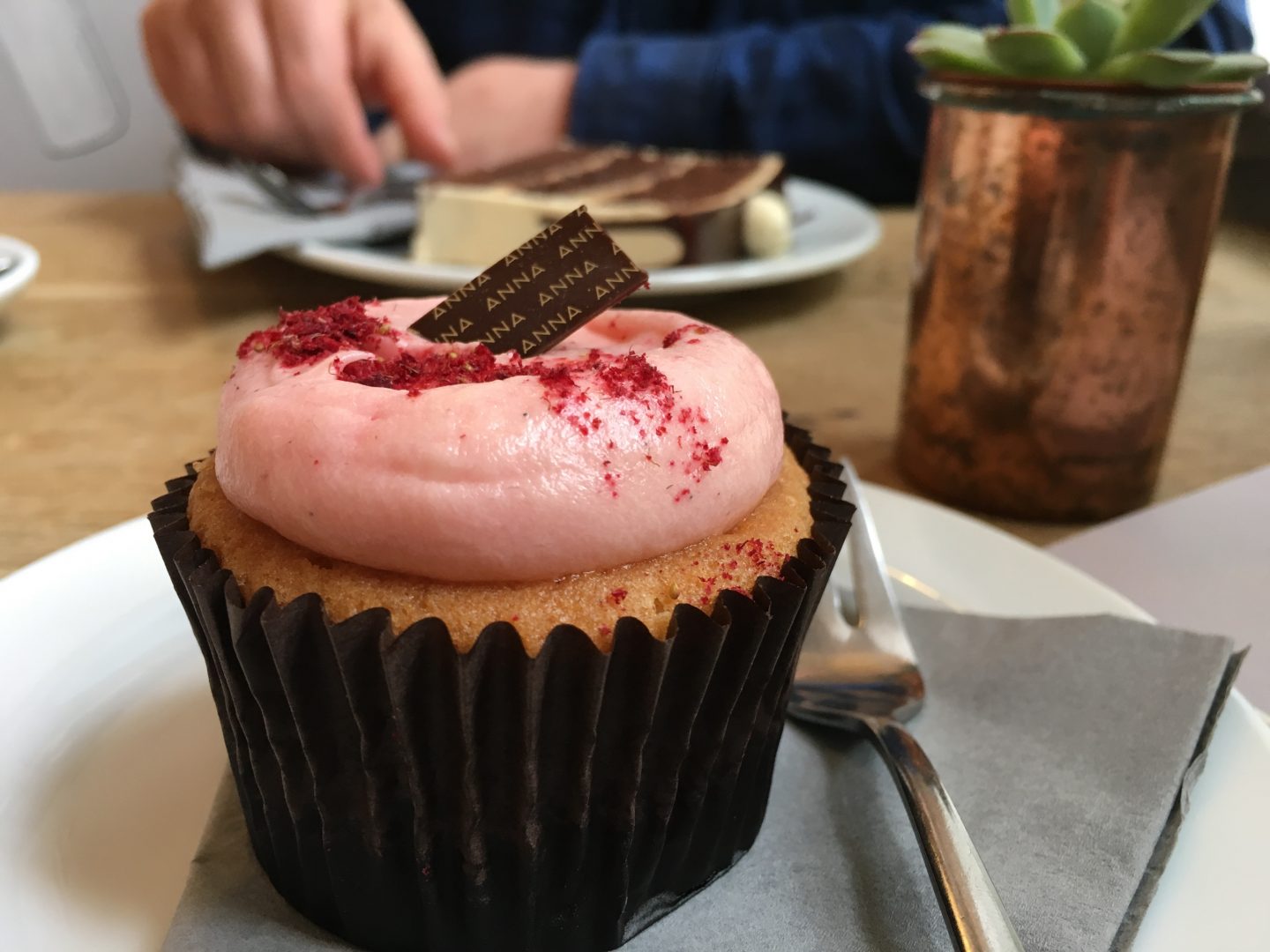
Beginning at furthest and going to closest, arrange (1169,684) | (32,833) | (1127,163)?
(1127,163) < (1169,684) < (32,833)

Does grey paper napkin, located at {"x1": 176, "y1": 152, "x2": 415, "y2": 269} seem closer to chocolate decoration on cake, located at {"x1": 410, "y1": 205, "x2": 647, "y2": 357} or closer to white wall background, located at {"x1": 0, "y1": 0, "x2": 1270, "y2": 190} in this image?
chocolate decoration on cake, located at {"x1": 410, "y1": 205, "x2": 647, "y2": 357}

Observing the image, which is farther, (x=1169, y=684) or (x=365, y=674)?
(x=1169, y=684)

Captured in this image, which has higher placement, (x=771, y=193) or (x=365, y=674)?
(x=365, y=674)

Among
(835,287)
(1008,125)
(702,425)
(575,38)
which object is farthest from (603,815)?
(575,38)

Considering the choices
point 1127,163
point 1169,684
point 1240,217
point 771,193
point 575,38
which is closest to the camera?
point 1169,684

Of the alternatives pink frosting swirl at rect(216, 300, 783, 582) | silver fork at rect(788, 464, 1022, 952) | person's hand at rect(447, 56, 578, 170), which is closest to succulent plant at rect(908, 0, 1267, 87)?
silver fork at rect(788, 464, 1022, 952)

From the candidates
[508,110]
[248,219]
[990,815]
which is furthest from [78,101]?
[990,815]

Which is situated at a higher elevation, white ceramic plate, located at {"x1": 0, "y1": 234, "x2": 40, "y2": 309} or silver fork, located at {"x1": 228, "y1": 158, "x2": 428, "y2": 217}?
white ceramic plate, located at {"x1": 0, "y1": 234, "x2": 40, "y2": 309}

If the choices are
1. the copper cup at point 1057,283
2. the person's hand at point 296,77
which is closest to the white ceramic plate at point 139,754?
the copper cup at point 1057,283

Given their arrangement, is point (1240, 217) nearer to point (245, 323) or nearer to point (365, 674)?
point (245, 323)
